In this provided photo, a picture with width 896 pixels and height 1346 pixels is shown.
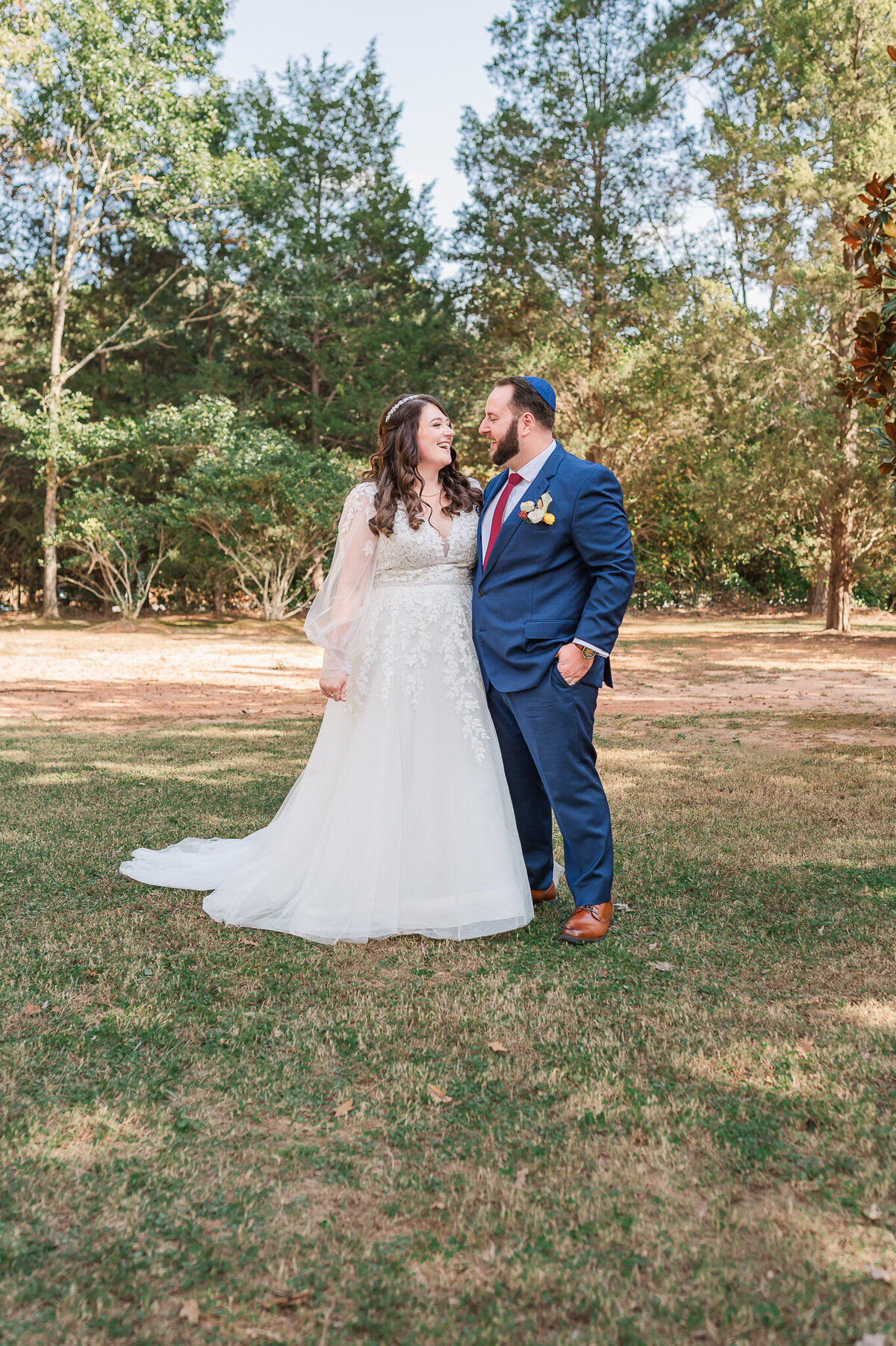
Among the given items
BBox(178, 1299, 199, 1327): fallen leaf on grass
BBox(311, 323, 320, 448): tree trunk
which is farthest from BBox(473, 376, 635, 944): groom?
BBox(311, 323, 320, 448): tree trunk

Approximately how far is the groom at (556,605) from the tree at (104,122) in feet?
62.5

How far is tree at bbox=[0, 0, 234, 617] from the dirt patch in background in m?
5.68

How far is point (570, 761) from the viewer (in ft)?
12.5

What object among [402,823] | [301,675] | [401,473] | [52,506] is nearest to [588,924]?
[402,823]

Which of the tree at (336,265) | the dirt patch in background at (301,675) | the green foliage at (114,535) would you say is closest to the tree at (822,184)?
the dirt patch in background at (301,675)

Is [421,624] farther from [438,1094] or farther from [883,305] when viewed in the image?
[883,305]

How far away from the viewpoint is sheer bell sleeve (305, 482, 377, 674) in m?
4.11

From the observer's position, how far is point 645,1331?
181 centimetres

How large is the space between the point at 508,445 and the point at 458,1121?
7.89 feet

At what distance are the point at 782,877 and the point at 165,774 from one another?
13.2 feet

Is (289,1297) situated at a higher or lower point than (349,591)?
lower

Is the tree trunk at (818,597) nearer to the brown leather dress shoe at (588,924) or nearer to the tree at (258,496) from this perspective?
the tree at (258,496)

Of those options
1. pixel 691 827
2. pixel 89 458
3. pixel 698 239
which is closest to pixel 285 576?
pixel 89 458

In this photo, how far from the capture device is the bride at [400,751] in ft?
12.8
